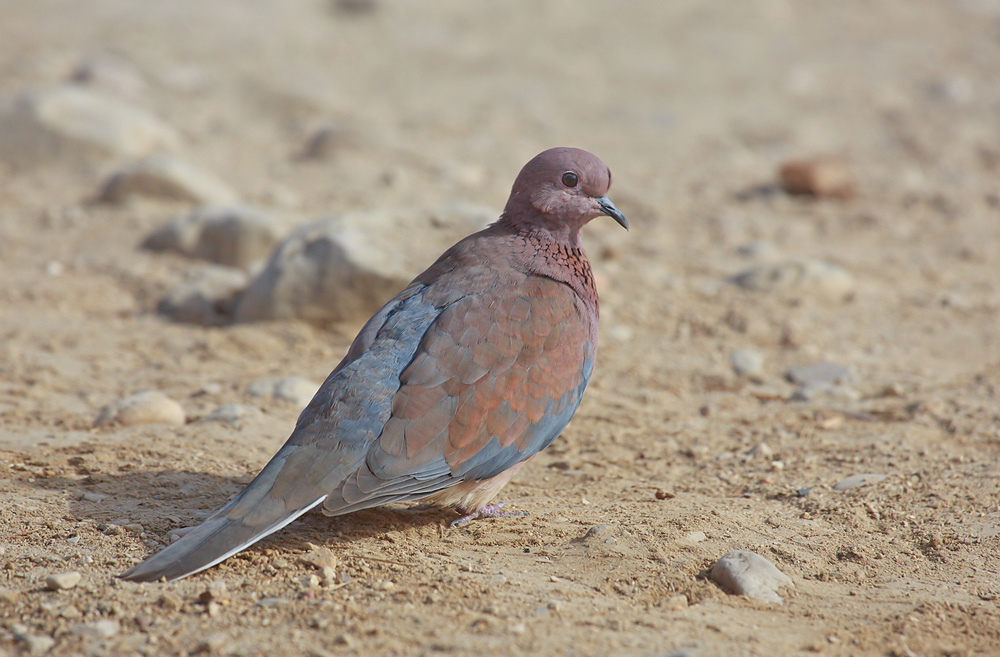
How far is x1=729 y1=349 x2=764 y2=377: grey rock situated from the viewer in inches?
224

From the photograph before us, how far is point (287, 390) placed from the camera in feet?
16.2

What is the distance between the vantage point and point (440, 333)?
3.65m

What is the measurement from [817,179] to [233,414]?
18.7 ft

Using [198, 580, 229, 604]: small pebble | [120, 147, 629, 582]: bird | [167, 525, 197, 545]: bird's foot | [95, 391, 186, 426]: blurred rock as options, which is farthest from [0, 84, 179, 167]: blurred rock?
[198, 580, 229, 604]: small pebble

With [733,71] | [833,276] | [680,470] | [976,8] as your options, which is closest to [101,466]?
[680,470]

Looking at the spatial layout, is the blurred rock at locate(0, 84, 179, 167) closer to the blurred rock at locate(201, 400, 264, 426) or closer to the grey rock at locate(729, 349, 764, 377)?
the blurred rock at locate(201, 400, 264, 426)

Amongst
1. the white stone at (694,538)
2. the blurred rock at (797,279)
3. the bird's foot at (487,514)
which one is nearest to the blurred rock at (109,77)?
the blurred rock at (797,279)

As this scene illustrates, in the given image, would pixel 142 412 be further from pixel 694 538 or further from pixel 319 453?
pixel 694 538

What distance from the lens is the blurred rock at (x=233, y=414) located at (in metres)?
4.61

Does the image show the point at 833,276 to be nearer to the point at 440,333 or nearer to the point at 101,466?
the point at 440,333

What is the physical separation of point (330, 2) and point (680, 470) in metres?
10.5

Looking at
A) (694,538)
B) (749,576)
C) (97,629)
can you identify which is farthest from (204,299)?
(749,576)

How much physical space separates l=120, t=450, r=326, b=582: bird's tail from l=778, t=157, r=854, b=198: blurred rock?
6.34 meters

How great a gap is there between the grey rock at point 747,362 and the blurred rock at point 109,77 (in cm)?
680
